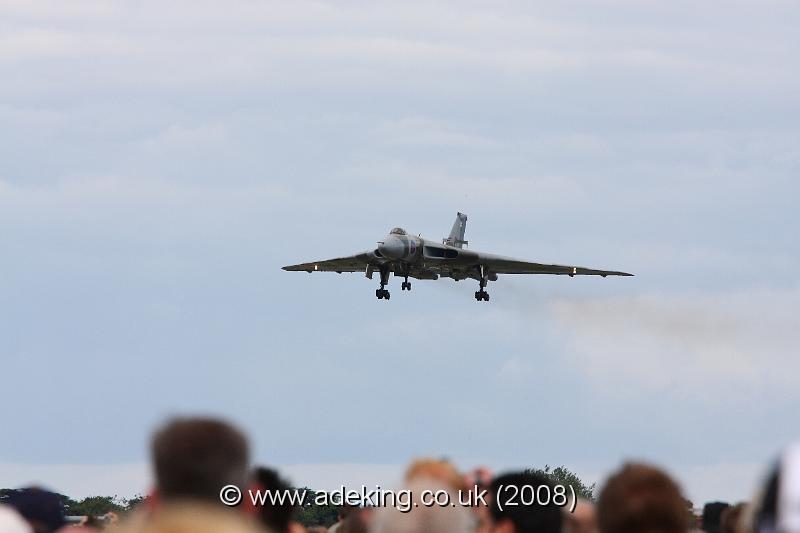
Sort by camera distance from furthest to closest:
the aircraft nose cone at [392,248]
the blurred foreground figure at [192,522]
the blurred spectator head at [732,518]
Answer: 1. the aircraft nose cone at [392,248]
2. the blurred spectator head at [732,518]
3. the blurred foreground figure at [192,522]

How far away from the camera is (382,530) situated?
782 centimetres

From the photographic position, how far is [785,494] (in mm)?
5066

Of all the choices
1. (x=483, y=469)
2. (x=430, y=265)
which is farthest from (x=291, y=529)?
(x=430, y=265)

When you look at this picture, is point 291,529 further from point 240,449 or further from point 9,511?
point 240,449

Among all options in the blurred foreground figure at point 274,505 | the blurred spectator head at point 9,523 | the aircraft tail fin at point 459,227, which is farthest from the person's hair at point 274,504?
the aircraft tail fin at point 459,227

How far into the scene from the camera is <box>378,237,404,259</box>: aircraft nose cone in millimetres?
61469

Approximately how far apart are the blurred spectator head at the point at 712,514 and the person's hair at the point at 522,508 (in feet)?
15.3

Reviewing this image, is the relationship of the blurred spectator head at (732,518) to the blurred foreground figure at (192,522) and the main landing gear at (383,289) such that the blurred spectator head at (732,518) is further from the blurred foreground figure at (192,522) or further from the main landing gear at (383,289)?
the main landing gear at (383,289)

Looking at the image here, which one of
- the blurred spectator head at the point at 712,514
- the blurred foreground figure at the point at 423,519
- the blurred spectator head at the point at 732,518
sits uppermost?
the blurred spectator head at the point at 712,514

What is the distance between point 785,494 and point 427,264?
59004mm

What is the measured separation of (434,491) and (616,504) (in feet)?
7.50

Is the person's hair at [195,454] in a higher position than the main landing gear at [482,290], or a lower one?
lower

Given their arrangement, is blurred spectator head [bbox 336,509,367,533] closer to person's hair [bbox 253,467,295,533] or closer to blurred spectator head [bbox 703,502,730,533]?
person's hair [bbox 253,467,295,533]

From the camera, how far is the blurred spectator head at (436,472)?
8273 millimetres
